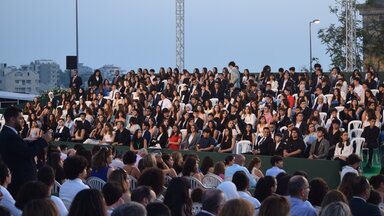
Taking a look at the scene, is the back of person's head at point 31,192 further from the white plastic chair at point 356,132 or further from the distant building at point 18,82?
the distant building at point 18,82

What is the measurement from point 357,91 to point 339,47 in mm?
24877

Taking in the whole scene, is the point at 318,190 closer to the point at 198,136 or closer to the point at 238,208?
the point at 238,208

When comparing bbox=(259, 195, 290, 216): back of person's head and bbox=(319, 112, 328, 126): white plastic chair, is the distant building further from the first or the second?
bbox=(259, 195, 290, 216): back of person's head

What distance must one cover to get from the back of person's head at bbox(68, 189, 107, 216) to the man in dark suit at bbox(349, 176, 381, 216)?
335 centimetres

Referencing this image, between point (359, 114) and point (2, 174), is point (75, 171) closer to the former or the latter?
point (2, 174)

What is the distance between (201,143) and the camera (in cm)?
2002

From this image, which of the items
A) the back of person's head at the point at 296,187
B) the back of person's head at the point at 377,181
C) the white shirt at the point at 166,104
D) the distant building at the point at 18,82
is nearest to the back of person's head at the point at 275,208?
the back of person's head at the point at 296,187

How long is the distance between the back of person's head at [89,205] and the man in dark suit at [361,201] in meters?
3.35

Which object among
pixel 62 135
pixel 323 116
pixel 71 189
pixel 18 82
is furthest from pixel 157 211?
pixel 18 82

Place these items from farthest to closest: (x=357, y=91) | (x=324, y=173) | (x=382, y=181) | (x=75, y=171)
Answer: (x=357, y=91) < (x=324, y=173) < (x=382, y=181) < (x=75, y=171)

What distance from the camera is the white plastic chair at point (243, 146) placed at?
19623mm

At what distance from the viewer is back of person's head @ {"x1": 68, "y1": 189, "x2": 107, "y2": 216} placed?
17.8 ft

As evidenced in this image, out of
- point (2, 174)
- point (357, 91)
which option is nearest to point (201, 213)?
point (2, 174)

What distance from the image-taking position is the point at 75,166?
884cm
